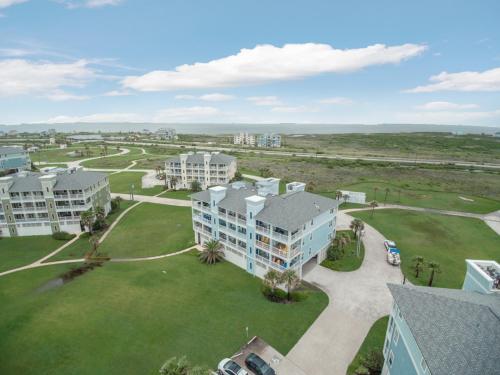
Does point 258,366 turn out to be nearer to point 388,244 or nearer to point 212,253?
point 212,253

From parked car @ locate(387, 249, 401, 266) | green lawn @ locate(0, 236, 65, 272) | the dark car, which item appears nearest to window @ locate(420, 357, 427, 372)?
the dark car

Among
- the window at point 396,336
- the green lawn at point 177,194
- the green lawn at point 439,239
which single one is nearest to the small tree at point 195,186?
the green lawn at point 177,194

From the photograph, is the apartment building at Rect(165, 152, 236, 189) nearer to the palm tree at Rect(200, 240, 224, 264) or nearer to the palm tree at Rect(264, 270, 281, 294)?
the palm tree at Rect(200, 240, 224, 264)

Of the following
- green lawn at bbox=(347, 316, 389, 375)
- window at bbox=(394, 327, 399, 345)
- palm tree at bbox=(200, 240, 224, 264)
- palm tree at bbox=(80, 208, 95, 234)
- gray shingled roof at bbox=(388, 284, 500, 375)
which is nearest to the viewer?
gray shingled roof at bbox=(388, 284, 500, 375)

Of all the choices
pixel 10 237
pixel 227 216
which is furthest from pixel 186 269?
pixel 10 237

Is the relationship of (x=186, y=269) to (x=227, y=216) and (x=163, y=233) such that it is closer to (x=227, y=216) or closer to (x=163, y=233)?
(x=227, y=216)
